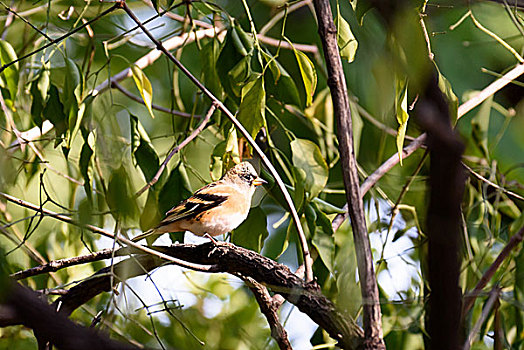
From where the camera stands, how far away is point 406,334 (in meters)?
1.52

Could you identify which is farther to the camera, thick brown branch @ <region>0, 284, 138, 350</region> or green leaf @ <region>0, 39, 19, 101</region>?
green leaf @ <region>0, 39, 19, 101</region>

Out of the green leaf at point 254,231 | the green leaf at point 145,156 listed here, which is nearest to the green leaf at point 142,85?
the green leaf at point 145,156

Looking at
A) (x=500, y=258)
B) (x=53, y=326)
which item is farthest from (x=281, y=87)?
(x=53, y=326)

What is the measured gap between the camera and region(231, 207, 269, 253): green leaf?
1.32 m

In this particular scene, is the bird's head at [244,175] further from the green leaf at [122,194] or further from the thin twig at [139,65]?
the green leaf at [122,194]

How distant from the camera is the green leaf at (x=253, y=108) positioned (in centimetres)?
107

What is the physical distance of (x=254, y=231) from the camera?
1.33m

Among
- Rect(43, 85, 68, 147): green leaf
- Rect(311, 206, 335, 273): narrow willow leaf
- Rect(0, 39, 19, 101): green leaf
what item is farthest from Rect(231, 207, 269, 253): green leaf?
Rect(0, 39, 19, 101): green leaf

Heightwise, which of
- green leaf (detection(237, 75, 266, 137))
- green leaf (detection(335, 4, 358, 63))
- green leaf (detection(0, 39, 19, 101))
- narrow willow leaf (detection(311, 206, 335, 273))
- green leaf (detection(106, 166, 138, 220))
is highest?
green leaf (detection(0, 39, 19, 101))

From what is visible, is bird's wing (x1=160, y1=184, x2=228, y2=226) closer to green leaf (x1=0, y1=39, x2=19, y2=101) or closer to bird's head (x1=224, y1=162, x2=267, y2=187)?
bird's head (x1=224, y1=162, x2=267, y2=187)

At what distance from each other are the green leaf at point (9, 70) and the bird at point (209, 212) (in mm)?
395

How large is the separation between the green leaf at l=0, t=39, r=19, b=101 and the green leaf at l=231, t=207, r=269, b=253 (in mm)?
541

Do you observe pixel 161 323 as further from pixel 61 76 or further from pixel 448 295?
pixel 448 295

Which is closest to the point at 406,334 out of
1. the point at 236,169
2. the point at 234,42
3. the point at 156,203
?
the point at 236,169
